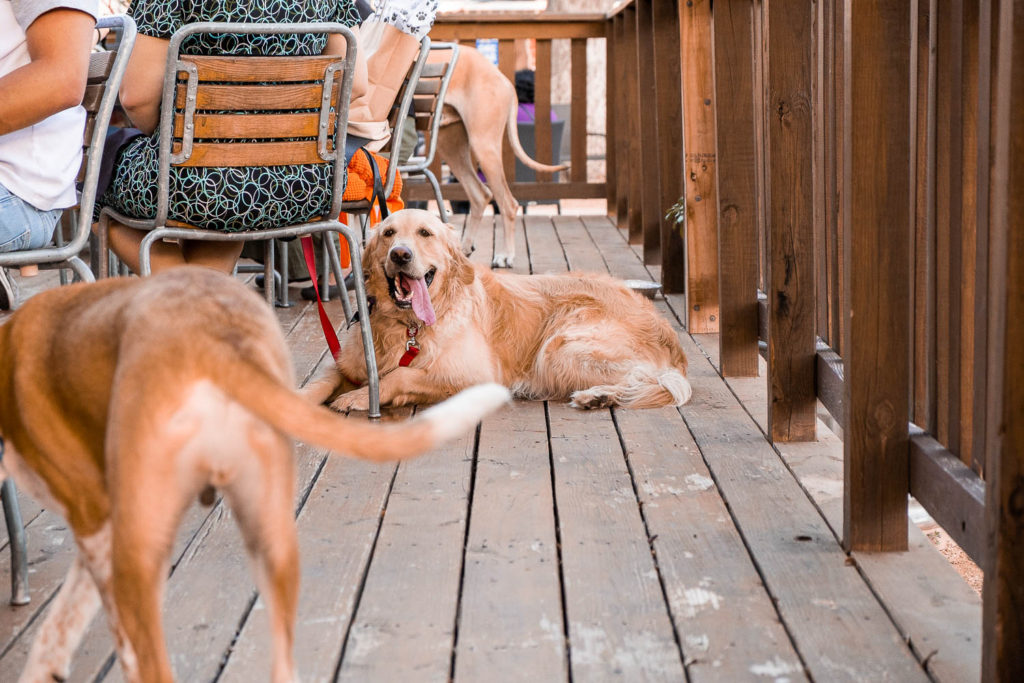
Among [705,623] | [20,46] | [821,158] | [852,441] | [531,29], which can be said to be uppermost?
[531,29]

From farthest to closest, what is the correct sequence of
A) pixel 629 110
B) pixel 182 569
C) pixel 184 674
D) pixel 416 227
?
pixel 629 110
pixel 416 227
pixel 182 569
pixel 184 674

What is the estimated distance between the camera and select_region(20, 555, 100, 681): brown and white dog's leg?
1.62 metres

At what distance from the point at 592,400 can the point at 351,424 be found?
7.46 feet

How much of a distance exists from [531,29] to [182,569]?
263 inches

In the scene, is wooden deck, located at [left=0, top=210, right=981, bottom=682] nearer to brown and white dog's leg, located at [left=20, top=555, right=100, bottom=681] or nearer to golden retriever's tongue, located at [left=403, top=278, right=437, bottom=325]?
brown and white dog's leg, located at [left=20, top=555, right=100, bottom=681]

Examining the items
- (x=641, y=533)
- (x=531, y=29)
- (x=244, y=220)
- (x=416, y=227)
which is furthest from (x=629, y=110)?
(x=641, y=533)

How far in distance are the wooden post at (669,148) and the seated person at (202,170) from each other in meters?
2.41

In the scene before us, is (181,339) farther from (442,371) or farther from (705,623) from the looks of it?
(442,371)

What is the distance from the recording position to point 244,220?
306 cm

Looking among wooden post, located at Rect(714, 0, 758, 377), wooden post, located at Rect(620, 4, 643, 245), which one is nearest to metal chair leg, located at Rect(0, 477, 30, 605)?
wooden post, located at Rect(714, 0, 758, 377)

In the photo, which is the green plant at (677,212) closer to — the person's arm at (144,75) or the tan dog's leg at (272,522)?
the person's arm at (144,75)

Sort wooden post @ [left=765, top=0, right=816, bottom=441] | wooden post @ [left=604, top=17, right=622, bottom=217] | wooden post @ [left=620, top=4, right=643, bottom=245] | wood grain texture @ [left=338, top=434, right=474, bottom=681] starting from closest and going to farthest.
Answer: wood grain texture @ [left=338, top=434, right=474, bottom=681]
wooden post @ [left=765, top=0, right=816, bottom=441]
wooden post @ [left=620, top=4, right=643, bottom=245]
wooden post @ [left=604, top=17, right=622, bottom=217]

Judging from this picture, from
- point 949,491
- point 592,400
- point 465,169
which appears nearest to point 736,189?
point 592,400

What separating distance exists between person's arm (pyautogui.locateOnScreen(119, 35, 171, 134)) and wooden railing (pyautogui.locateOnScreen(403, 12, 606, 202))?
5104 millimetres
